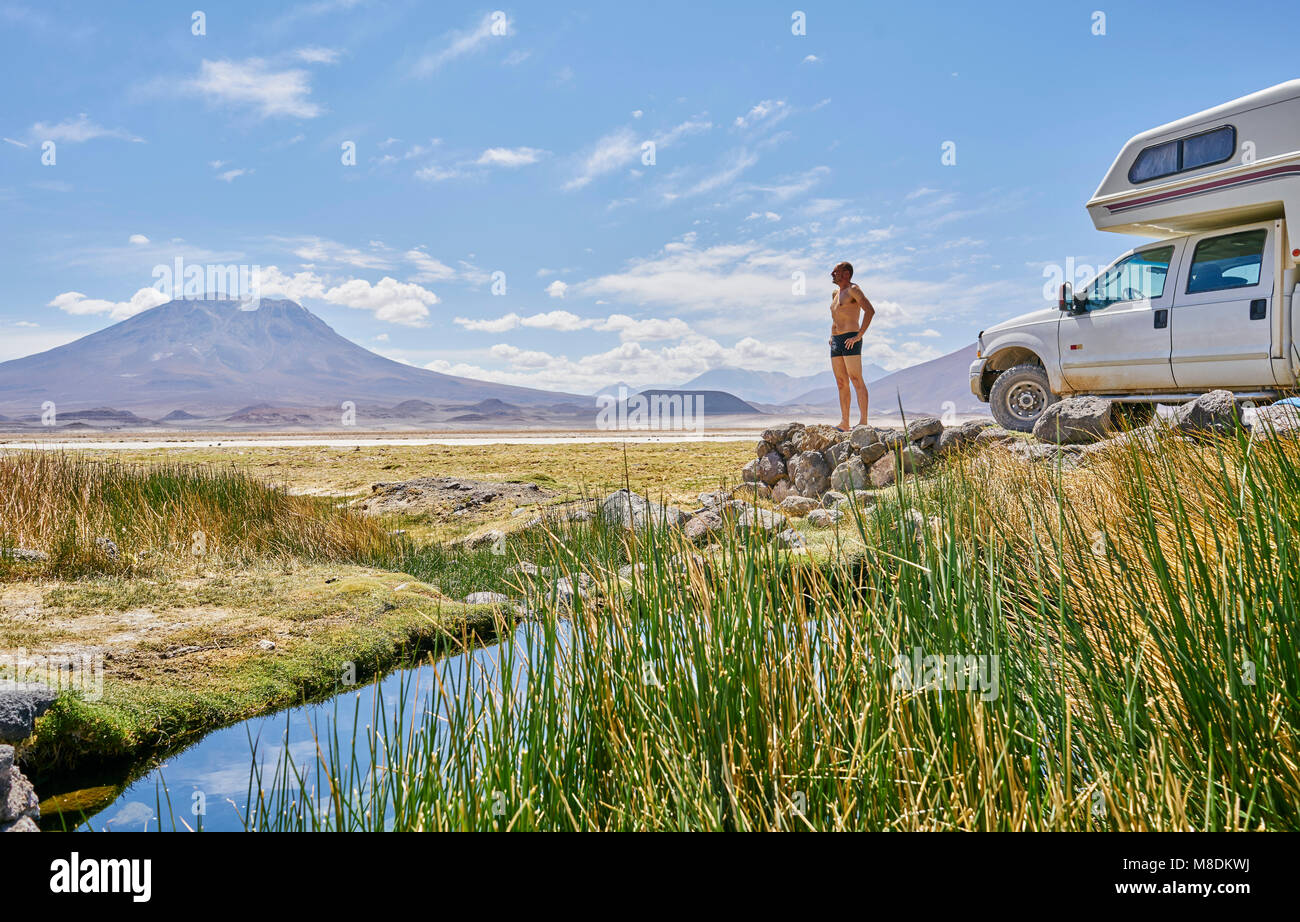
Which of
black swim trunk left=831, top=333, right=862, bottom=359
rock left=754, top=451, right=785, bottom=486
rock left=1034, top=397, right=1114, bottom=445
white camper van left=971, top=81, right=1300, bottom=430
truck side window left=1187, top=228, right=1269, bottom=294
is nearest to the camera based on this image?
white camper van left=971, top=81, right=1300, bottom=430

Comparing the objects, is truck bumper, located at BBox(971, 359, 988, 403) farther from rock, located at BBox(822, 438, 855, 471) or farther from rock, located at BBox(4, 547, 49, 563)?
rock, located at BBox(4, 547, 49, 563)

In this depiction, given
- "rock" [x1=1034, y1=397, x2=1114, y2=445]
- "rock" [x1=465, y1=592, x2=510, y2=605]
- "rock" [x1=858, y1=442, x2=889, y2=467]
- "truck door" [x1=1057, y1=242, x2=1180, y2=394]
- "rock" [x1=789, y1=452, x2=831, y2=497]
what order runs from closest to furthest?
"rock" [x1=465, y1=592, x2=510, y2=605]
"rock" [x1=1034, y1=397, x2=1114, y2=445]
"truck door" [x1=1057, y1=242, x2=1180, y2=394]
"rock" [x1=858, y1=442, x2=889, y2=467]
"rock" [x1=789, y1=452, x2=831, y2=497]

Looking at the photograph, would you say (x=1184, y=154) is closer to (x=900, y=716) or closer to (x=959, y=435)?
(x=959, y=435)

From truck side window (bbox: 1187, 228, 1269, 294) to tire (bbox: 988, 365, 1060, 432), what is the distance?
1.50 metres

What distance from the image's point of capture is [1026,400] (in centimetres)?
838

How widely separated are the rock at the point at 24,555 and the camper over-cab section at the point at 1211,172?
878 cm

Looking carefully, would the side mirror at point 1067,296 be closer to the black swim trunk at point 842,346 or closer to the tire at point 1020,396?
the tire at point 1020,396

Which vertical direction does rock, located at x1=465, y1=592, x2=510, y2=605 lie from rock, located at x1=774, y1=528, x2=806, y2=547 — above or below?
below

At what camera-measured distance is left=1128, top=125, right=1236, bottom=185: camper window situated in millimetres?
6730

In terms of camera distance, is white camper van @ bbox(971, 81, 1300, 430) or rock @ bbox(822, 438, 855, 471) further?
rock @ bbox(822, 438, 855, 471)

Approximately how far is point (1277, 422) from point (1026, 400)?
411 centimetres

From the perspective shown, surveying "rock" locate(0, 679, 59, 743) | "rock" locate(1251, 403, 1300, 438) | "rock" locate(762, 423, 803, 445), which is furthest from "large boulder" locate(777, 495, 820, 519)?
"rock" locate(0, 679, 59, 743)

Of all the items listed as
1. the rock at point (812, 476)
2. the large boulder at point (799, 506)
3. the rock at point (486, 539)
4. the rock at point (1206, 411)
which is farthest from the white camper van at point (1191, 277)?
the rock at point (486, 539)
